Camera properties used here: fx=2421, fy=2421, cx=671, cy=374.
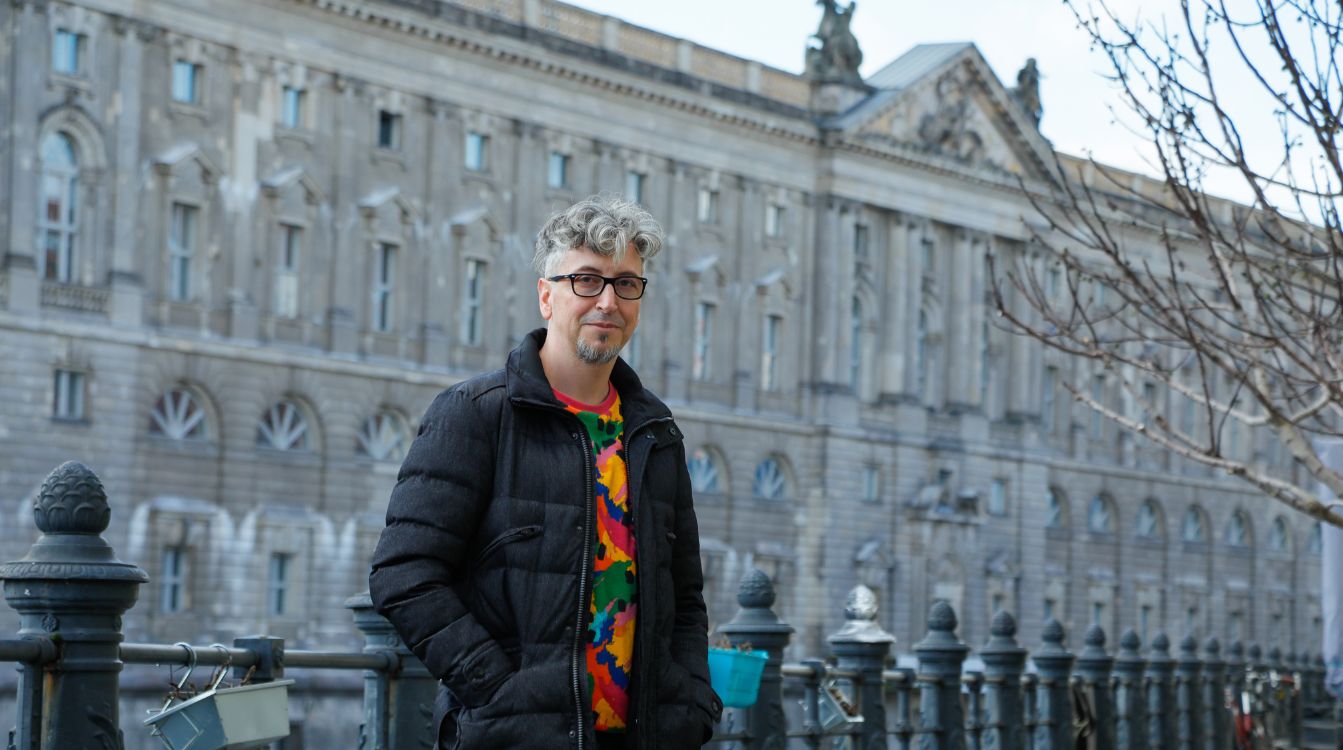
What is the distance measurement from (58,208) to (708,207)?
2027 centimetres

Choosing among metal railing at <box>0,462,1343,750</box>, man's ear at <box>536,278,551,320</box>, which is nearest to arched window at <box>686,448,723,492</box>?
metal railing at <box>0,462,1343,750</box>

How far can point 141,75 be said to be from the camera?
1815 inches

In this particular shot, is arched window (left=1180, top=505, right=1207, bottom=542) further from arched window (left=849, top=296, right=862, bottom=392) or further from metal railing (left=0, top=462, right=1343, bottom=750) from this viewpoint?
metal railing (left=0, top=462, right=1343, bottom=750)

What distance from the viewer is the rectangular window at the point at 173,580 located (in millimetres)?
46156

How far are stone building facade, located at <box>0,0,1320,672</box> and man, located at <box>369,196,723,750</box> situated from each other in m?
37.8

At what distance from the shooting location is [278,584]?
48562mm

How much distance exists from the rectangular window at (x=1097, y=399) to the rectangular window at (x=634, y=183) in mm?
21728

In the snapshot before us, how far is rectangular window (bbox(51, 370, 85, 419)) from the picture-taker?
1753 inches

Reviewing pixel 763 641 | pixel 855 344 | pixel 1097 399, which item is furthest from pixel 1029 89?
pixel 763 641

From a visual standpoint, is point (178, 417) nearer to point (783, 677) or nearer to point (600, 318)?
point (783, 677)

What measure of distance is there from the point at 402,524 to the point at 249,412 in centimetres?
4241

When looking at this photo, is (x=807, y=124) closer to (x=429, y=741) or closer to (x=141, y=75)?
(x=141, y=75)

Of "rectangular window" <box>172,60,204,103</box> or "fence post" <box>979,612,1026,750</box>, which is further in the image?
"rectangular window" <box>172,60,204,103</box>

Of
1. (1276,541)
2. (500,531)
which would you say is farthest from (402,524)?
(1276,541)
